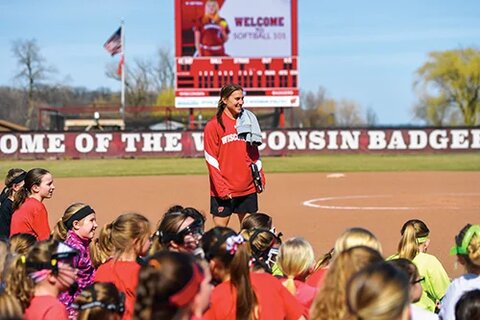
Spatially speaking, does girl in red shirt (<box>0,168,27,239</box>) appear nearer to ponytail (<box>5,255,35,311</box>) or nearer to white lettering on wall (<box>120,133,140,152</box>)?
ponytail (<box>5,255,35,311</box>)

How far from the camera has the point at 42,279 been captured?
4281 millimetres

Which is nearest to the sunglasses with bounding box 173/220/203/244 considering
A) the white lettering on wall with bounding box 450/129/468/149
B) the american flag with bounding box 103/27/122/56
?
the white lettering on wall with bounding box 450/129/468/149

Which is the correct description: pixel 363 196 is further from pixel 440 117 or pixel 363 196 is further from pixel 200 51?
pixel 440 117

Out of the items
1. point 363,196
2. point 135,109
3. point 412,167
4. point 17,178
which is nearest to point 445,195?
point 363,196

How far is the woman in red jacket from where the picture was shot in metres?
8.65

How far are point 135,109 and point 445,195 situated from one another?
5007cm

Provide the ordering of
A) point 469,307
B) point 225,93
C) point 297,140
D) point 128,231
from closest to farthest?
point 469,307, point 128,231, point 225,93, point 297,140

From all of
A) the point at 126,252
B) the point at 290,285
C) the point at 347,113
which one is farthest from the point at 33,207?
the point at 347,113

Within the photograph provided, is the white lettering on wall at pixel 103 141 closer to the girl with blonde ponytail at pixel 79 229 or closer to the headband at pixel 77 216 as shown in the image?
the girl with blonde ponytail at pixel 79 229

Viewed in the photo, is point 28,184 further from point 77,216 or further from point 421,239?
point 421,239

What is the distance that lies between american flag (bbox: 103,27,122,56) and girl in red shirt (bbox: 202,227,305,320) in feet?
143

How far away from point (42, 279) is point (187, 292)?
1.46 meters

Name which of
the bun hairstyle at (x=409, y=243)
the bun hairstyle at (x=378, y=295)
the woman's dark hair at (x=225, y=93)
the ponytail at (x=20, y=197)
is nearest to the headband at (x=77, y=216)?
the ponytail at (x=20, y=197)

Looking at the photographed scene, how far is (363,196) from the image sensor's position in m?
18.1
